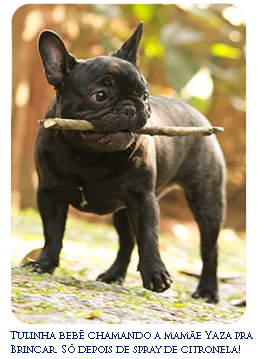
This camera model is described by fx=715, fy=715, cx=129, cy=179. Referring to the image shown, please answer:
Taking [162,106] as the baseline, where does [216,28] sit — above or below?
above

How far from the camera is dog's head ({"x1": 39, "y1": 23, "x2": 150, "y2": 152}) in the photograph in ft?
13.4

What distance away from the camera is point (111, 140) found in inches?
161

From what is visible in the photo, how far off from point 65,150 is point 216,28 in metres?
6.35

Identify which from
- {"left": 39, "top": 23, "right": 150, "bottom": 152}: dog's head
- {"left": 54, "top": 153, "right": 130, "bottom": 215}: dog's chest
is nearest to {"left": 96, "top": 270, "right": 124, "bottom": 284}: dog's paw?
{"left": 54, "top": 153, "right": 130, "bottom": 215}: dog's chest

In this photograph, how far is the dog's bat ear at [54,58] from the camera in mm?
4367

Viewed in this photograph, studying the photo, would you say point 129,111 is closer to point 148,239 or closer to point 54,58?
point 54,58

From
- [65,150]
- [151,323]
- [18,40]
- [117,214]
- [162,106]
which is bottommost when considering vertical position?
[151,323]

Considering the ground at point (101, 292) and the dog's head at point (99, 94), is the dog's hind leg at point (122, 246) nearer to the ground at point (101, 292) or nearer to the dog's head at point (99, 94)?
the ground at point (101, 292)

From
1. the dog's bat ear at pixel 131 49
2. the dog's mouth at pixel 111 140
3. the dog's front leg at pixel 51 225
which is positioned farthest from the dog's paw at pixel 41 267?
the dog's bat ear at pixel 131 49

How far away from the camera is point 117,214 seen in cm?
538

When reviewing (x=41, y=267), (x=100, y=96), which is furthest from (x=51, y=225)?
(x=100, y=96)

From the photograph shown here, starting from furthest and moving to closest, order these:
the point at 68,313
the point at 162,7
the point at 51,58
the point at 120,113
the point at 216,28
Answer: the point at 216,28, the point at 162,7, the point at 51,58, the point at 120,113, the point at 68,313

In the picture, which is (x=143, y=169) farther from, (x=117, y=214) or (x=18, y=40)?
(x=18, y=40)
